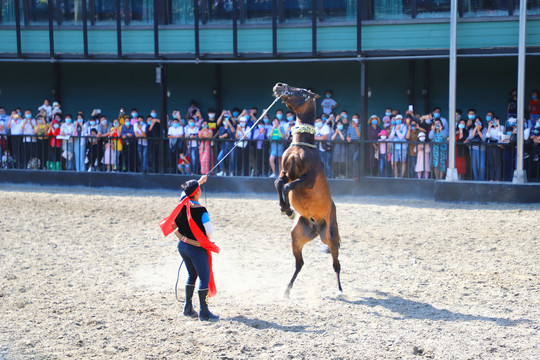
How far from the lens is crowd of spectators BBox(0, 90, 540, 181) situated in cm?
1667

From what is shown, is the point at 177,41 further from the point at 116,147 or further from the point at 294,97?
the point at 294,97

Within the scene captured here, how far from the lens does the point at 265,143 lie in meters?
17.9

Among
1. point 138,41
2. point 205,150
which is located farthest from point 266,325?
point 138,41

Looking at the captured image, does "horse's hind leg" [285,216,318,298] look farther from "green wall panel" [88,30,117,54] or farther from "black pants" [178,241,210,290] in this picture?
"green wall panel" [88,30,117,54]

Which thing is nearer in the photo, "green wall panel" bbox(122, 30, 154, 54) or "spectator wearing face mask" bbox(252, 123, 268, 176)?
"spectator wearing face mask" bbox(252, 123, 268, 176)

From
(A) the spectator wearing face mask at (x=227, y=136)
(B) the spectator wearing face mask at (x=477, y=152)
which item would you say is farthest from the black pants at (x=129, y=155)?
(B) the spectator wearing face mask at (x=477, y=152)

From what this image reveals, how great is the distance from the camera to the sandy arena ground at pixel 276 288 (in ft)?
23.7

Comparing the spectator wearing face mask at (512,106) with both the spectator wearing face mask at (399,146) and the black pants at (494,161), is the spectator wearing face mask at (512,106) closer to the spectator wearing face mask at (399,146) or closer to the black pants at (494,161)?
Answer: the black pants at (494,161)

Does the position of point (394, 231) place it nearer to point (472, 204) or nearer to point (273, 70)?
point (472, 204)

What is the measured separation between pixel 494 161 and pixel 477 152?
0.44 metres

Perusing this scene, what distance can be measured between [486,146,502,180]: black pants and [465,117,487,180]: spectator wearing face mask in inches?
4.8

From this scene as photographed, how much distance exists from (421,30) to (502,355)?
11826 mm

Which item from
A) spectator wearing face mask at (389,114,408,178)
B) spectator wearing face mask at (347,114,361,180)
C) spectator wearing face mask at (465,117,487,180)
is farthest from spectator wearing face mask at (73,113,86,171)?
spectator wearing face mask at (465,117,487,180)

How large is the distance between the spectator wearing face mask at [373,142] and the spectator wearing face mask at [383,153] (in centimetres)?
14
